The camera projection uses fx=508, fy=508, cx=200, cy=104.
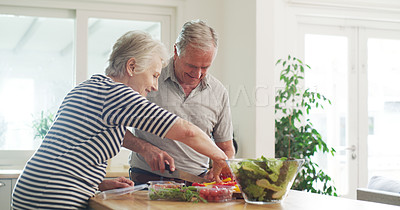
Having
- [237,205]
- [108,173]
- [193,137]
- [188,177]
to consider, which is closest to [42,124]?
[108,173]

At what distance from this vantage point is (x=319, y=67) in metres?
5.19

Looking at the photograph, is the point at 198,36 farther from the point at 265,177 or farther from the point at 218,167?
the point at 265,177

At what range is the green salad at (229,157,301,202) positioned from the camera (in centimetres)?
Result: 175

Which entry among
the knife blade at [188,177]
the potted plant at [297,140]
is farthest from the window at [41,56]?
the knife blade at [188,177]

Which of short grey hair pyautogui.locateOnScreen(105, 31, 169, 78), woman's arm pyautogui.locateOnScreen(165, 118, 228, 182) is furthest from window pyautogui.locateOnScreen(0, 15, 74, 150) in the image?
woman's arm pyautogui.locateOnScreen(165, 118, 228, 182)

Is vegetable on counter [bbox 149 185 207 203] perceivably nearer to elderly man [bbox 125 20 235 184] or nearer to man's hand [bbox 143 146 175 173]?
man's hand [bbox 143 146 175 173]

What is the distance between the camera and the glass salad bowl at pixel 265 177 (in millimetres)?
1745

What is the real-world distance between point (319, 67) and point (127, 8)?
2.03 metres

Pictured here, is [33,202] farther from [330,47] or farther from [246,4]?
[330,47]

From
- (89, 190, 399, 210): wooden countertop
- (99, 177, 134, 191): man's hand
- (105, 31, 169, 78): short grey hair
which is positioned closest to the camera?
(89, 190, 399, 210): wooden countertop

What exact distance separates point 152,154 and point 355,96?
3644 millimetres

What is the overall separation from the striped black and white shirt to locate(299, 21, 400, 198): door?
3.64m

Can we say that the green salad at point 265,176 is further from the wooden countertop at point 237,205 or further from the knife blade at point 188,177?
the knife blade at point 188,177

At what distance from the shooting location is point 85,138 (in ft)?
5.68
